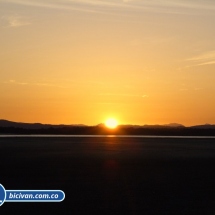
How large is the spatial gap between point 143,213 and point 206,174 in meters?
14.8

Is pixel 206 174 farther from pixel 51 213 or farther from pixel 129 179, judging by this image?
pixel 51 213

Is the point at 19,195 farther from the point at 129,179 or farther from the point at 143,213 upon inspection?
the point at 129,179

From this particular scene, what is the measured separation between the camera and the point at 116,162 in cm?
4553

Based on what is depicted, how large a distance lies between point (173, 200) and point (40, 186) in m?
7.01

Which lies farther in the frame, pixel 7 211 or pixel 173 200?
pixel 173 200

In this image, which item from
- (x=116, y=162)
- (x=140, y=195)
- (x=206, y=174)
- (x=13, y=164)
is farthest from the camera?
(x=116, y=162)

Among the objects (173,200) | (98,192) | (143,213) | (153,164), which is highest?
(153,164)

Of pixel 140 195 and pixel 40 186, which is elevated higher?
pixel 40 186

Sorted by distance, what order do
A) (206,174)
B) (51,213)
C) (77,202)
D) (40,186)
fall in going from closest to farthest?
(51,213)
(77,202)
(40,186)
(206,174)

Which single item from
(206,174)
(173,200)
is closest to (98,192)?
(173,200)

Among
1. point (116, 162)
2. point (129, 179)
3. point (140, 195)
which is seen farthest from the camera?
point (116, 162)

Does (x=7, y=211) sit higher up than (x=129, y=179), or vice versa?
(x=129, y=179)

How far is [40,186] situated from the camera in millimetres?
29062

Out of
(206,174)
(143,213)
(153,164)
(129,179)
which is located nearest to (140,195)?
(143,213)
